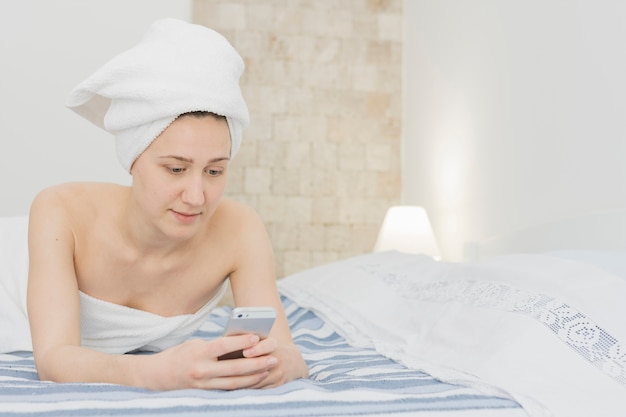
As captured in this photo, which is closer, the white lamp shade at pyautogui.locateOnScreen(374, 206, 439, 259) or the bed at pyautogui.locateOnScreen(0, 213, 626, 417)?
the bed at pyautogui.locateOnScreen(0, 213, 626, 417)

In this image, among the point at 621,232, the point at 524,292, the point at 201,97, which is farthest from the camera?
the point at 621,232

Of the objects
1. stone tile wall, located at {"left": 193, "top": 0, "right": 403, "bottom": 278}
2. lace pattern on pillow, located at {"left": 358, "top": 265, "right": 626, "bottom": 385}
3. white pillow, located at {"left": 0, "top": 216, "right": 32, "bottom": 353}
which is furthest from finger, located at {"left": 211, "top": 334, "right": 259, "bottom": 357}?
stone tile wall, located at {"left": 193, "top": 0, "right": 403, "bottom": 278}

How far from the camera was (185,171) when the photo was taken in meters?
1.18

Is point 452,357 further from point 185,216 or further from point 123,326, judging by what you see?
point 123,326

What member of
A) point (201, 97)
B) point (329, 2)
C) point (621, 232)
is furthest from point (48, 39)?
point (621, 232)

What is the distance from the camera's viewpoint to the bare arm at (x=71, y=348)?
989 millimetres

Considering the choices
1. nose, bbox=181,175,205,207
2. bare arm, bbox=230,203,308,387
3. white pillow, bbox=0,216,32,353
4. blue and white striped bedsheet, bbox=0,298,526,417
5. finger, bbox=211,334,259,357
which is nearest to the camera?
blue and white striped bedsheet, bbox=0,298,526,417

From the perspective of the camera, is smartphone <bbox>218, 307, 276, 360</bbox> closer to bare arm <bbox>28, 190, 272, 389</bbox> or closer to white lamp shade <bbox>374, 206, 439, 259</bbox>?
bare arm <bbox>28, 190, 272, 389</bbox>

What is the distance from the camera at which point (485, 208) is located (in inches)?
106

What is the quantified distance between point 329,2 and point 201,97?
272 cm

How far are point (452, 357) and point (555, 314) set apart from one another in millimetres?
201

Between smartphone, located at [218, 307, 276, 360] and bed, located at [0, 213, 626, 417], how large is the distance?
8cm

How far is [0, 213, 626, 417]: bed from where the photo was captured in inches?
35.9

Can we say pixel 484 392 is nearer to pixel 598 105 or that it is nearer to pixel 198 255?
pixel 198 255
